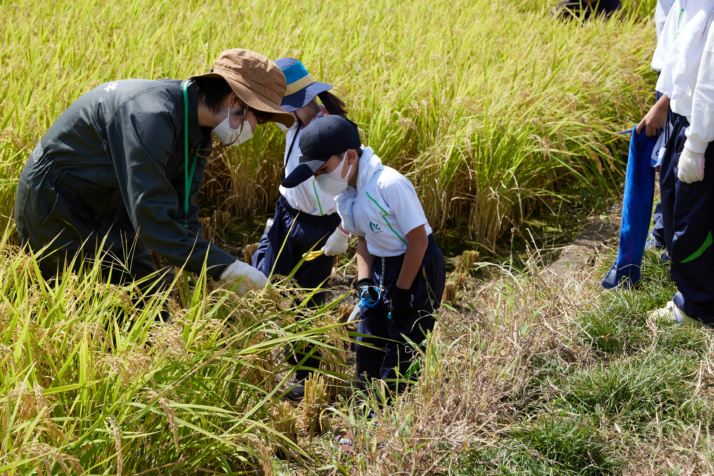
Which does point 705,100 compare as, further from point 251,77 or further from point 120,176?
point 120,176

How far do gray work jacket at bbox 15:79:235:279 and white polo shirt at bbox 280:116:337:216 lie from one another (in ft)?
1.35

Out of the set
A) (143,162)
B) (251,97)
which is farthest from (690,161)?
(143,162)

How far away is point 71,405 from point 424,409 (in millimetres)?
1061

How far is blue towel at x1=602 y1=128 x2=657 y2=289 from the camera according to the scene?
124 inches

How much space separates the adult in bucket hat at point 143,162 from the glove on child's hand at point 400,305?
0.51 meters

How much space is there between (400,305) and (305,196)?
2.13ft

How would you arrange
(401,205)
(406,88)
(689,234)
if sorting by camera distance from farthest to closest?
(406,88) → (689,234) → (401,205)

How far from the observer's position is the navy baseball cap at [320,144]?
2.40 metres

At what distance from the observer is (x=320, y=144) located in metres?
2.39

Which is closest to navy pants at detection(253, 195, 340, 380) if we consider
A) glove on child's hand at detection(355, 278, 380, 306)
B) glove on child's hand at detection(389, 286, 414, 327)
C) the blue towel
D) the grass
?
glove on child's hand at detection(355, 278, 380, 306)

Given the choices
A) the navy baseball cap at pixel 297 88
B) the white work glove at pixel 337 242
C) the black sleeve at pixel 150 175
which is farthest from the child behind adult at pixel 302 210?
the black sleeve at pixel 150 175

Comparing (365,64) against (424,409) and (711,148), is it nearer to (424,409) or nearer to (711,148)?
(711,148)

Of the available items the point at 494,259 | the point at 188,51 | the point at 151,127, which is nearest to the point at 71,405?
the point at 151,127

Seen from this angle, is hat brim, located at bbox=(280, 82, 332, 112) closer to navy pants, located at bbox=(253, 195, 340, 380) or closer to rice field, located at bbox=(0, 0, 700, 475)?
navy pants, located at bbox=(253, 195, 340, 380)
